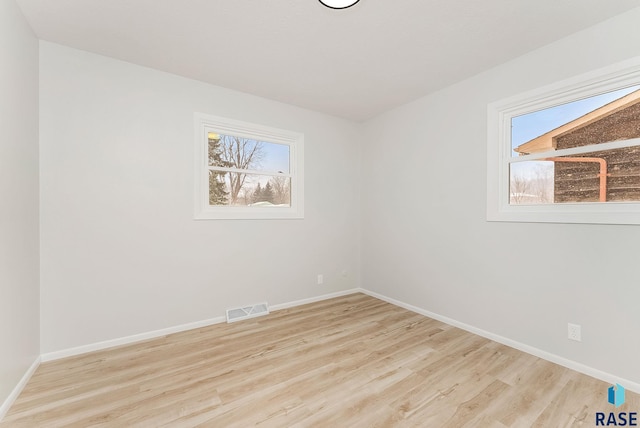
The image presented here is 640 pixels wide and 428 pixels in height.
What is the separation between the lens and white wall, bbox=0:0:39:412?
166 cm

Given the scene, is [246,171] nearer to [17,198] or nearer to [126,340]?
[17,198]

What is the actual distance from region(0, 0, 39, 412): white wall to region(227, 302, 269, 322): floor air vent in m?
1.55

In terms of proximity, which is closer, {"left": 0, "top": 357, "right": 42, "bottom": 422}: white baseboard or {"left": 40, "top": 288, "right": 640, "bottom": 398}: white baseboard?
{"left": 0, "top": 357, "right": 42, "bottom": 422}: white baseboard

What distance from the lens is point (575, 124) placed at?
2.24 m

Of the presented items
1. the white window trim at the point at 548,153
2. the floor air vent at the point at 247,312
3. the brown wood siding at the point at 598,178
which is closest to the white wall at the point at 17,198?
the floor air vent at the point at 247,312

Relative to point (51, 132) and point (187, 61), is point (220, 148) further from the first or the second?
point (51, 132)

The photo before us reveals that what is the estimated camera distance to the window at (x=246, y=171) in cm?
Result: 301

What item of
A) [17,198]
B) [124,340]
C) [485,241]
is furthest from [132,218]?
[485,241]

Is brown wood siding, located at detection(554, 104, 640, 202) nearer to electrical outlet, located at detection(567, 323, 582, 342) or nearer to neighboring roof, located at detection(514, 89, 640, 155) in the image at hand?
neighboring roof, located at detection(514, 89, 640, 155)

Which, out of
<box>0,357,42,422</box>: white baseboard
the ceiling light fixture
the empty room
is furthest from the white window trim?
<box>0,357,42,422</box>: white baseboard

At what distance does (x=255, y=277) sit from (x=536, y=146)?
3.19 metres

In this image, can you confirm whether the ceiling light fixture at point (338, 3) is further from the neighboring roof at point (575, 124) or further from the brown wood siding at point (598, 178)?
the brown wood siding at point (598, 178)

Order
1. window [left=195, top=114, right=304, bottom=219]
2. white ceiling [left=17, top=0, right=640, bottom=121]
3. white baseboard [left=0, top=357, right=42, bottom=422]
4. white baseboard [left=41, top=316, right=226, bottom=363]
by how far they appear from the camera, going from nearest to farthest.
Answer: white baseboard [left=0, top=357, right=42, bottom=422]
white ceiling [left=17, top=0, right=640, bottom=121]
white baseboard [left=41, top=316, right=226, bottom=363]
window [left=195, top=114, right=304, bottom=219]

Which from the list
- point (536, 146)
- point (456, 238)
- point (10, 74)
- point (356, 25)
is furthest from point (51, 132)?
point (536, 146)
